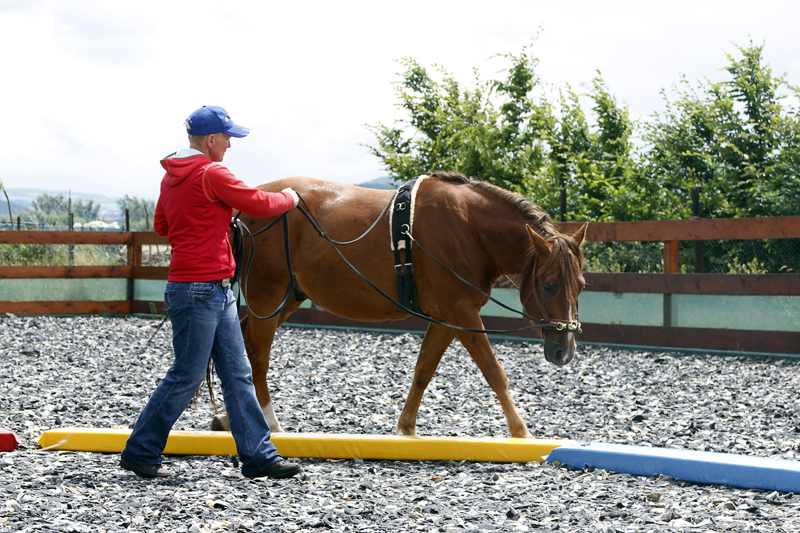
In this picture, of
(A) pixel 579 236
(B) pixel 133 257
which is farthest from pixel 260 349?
(B) pixel 133 257

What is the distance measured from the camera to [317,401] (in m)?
5.55

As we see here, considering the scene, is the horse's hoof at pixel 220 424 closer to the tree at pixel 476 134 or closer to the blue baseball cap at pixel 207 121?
the blue baseball cap at pixel 207 121

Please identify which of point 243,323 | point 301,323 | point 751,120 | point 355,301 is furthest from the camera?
point 751,120

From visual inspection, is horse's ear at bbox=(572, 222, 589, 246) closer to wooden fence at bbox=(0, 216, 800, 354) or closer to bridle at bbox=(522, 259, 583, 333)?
bridle at bbox=(522, 259, 583, 333)

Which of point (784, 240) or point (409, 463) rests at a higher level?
point (784, 240)

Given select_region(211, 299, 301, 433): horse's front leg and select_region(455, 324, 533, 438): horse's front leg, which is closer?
select_region(455, 324, 533, 438): horse's front leg

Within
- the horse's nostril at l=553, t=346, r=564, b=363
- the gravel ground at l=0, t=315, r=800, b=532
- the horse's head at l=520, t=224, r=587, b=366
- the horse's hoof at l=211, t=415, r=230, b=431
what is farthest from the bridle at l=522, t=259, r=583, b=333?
the horse's hoof at l=211, t=415, r=230, b=431

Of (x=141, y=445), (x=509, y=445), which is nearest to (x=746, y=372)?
(x=509, y=445)

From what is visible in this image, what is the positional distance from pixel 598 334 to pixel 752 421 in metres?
3.63

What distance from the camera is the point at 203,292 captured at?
3355mm

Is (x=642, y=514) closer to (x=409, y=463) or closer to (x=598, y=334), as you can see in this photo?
(x=409, y=463)

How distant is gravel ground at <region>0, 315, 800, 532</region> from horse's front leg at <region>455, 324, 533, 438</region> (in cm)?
36

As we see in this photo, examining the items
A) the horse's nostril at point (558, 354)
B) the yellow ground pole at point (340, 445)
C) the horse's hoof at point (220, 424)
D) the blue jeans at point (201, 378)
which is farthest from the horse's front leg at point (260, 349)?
the horse's nostril at point (558, 354)

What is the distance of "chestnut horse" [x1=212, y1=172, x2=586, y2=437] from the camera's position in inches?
159
